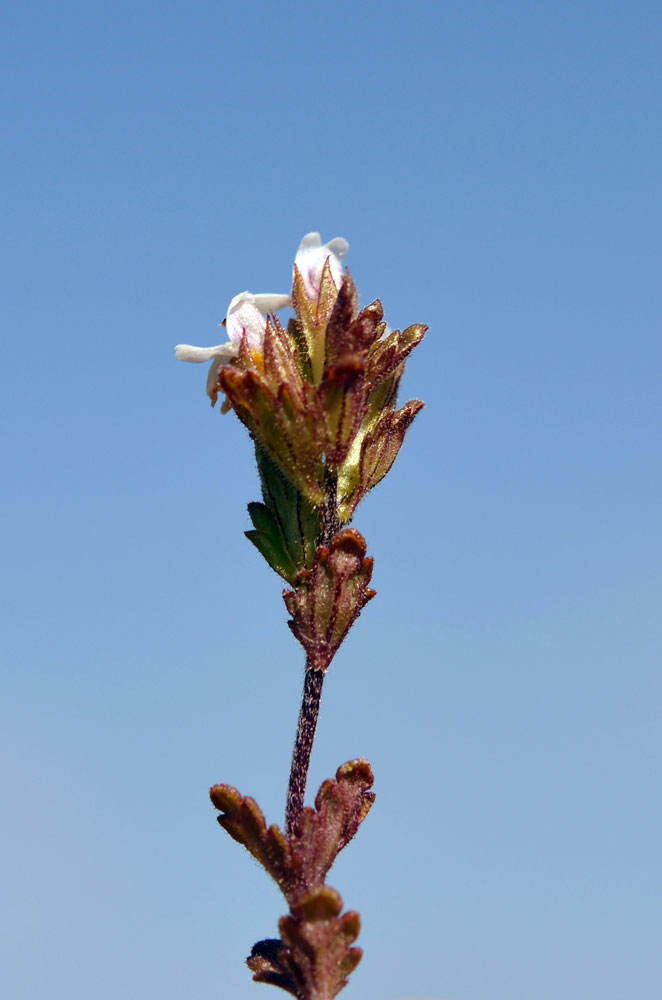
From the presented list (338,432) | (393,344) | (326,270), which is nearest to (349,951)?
(338,432)

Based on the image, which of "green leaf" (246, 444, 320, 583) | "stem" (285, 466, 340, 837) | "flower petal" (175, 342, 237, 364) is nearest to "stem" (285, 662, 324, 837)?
"stem" (285, 466, 340, 837)

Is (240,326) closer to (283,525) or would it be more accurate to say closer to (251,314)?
(251,314)

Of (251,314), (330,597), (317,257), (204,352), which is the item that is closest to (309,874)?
(330,597)

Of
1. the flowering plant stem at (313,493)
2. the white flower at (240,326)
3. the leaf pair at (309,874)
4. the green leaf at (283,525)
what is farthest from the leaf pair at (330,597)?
the white flower at (240,326)

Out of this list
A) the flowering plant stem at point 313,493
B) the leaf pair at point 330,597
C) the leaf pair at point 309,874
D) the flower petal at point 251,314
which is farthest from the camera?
the flower petal at point 251,314

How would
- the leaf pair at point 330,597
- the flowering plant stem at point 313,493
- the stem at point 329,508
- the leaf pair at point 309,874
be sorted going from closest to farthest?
1. the leaf pair at point 309,874
2. the flowering plant stem at point 313,493
3. the leaf pair at point 330,597
4. the stem at point 329,508

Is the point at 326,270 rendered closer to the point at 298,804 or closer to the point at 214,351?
the point at 214,351

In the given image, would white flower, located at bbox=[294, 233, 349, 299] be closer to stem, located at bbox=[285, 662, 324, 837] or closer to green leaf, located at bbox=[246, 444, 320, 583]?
green leaf, located at bbox=[246, 444, 320, 583]

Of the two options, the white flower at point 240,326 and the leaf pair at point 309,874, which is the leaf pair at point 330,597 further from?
the white flower at point 240,326
